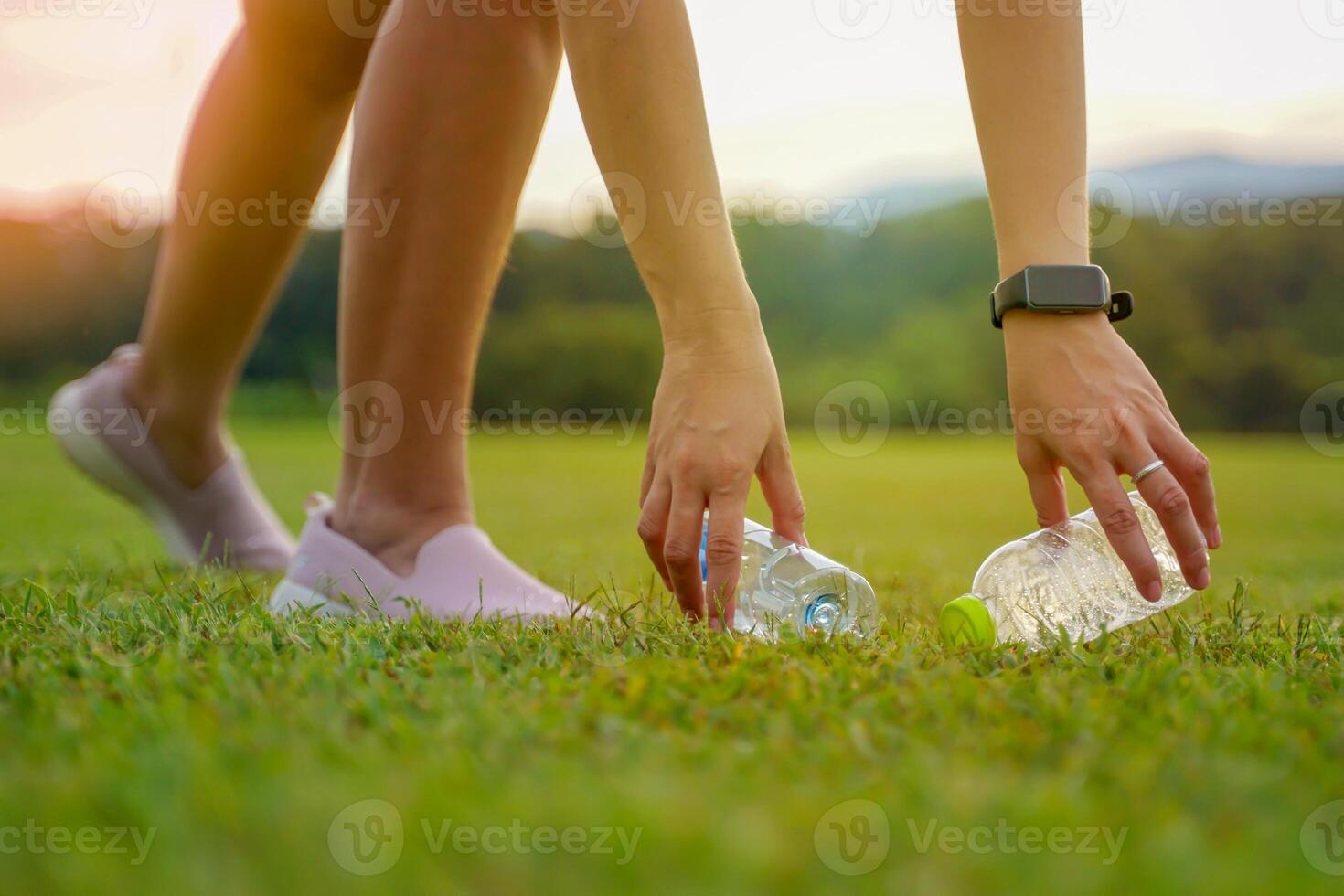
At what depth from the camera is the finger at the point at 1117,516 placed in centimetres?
135

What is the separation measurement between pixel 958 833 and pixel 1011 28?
119cm

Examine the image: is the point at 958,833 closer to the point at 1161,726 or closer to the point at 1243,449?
the point at 1161,726

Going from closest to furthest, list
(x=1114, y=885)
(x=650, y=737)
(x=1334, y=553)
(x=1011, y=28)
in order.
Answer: (x=1114, y=885), (x=650, y=737), (x=1011, y=28), (x=1334, y=553)

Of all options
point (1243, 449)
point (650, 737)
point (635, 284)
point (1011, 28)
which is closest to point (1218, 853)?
point (650, 737)

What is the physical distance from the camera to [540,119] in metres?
1.91

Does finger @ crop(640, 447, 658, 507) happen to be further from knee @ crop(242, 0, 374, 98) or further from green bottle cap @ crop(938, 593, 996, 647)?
knee @ crop(242, 0, 374, 98)

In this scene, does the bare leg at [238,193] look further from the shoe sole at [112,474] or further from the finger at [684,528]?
the finger at [684,528]

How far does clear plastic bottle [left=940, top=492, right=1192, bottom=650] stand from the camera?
171 cm

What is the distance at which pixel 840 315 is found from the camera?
100 ft

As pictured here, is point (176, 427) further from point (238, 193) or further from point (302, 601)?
point (302, 601)

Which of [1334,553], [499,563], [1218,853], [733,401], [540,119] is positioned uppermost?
[540,119]

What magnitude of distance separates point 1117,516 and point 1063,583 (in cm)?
46

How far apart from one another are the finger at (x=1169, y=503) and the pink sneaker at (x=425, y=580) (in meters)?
0.87

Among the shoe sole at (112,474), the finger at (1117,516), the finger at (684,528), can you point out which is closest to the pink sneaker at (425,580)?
the finger at (684,528)
